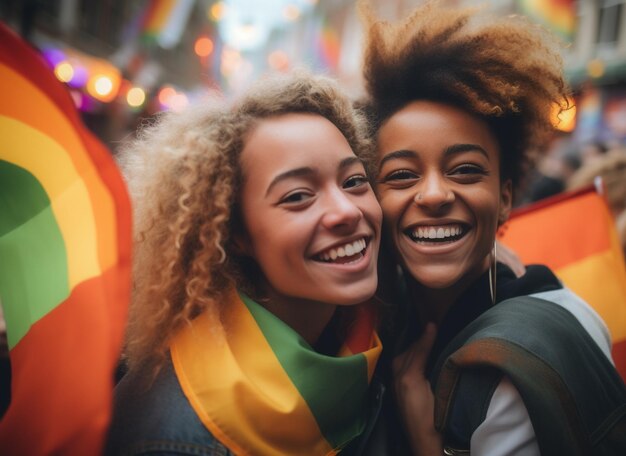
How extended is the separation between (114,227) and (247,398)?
651 mm

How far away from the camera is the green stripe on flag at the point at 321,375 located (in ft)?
5.11

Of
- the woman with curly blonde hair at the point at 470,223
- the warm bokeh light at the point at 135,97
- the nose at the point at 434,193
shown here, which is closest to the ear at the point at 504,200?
the woman with curly blonde hair at the point at 470,223

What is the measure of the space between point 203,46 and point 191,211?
28.8 metres

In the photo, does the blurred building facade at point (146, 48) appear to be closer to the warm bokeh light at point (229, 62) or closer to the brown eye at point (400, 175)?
the brown eye at point (400, 175)

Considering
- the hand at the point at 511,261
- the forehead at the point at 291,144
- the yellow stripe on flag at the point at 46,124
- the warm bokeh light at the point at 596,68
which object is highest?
the yellow stripe on flag at the point at 46,124

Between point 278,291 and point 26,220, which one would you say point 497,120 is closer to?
point 278,291

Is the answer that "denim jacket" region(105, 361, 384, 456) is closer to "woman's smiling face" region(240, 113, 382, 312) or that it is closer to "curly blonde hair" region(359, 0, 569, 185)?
"woman's smiling face" region(240, 113, 382, 312)

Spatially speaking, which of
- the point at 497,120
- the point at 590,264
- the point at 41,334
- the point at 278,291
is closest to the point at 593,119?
the point at 590,264

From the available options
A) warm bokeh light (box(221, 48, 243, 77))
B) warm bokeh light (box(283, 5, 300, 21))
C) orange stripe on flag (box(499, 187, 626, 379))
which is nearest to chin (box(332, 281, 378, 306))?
orange stripe on flag (box(499, 187, 626, 379))

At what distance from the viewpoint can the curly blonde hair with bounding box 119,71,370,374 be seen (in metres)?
1.63

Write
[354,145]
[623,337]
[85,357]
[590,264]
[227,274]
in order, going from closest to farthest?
[85,357] < [227,274] < [354,145] < [623,337] < [590,264]

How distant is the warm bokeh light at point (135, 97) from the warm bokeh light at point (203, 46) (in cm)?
1520

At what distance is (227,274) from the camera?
171cm

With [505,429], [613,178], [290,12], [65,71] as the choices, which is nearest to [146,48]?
[65,71]
